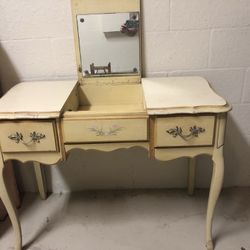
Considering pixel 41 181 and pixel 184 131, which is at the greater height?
pixel 184 131

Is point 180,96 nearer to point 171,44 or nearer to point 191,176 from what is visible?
point 171,44

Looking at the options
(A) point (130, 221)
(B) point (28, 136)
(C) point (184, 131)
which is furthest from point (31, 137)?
(A) point (130, 221)

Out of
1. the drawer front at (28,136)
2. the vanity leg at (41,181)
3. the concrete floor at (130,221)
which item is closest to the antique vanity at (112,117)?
the drawer front at (28,136)

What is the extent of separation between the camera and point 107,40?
1374 mm

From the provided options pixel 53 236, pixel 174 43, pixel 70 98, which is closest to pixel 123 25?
pixel 174 43

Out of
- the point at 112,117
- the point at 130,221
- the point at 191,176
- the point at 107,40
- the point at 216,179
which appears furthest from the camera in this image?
the point at 191,176

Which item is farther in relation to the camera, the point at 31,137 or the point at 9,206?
the point at 9,206

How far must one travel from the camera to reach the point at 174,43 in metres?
1.40

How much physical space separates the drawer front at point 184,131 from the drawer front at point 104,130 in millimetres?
60

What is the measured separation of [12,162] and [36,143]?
0.58m

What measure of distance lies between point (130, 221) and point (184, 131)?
0.64 metres

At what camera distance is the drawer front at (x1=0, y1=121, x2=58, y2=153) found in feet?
3.60

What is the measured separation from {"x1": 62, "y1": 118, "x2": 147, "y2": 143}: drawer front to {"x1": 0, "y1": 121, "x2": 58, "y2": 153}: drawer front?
55mm

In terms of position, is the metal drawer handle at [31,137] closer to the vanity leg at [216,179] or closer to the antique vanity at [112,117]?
the antique vanity at [112,117]
